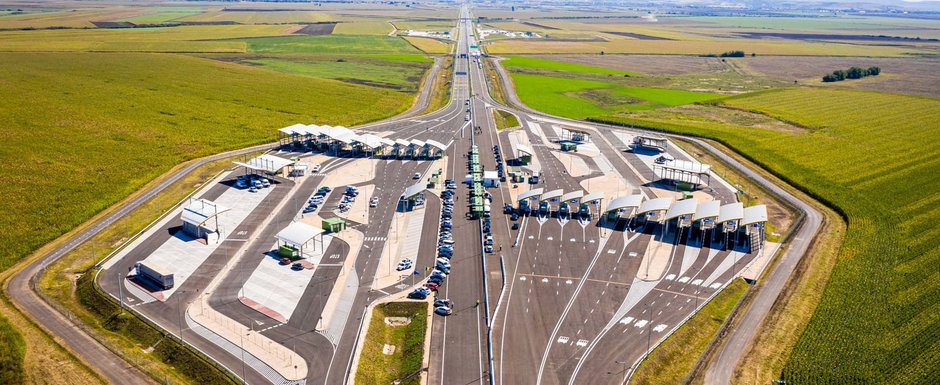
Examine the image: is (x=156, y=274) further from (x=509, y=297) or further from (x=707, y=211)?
(x=707, y=211)

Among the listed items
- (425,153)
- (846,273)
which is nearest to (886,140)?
(846,273)

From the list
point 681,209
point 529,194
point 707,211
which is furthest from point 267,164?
point 707,211

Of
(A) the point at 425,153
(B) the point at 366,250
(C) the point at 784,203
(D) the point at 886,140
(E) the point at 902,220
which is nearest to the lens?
(B) the point at 366,250

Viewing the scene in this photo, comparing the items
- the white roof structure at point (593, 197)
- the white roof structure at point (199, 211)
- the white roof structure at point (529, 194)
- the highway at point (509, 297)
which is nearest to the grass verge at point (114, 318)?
the highway at point (509, 297)

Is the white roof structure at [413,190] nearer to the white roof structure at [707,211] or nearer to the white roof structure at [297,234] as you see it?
the white roof structure at [297,234]

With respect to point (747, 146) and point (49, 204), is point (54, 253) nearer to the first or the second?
point (49, 204)
